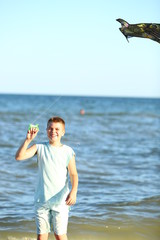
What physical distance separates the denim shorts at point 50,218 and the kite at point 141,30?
1574 millimetres

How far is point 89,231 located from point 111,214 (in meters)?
0.79

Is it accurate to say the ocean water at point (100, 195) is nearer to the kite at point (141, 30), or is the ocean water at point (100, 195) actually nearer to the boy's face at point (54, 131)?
the boy's face at point (54, 131)

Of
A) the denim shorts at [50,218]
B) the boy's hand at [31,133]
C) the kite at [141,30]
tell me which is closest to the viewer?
the kite at [141,30]

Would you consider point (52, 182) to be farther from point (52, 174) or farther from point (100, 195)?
point (100, 195)

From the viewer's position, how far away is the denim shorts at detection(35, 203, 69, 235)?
3920mm

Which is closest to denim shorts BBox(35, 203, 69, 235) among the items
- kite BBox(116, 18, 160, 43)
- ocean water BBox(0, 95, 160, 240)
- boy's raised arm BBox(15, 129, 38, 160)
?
boy's raised arm BBox(15, 129, 38, 160)

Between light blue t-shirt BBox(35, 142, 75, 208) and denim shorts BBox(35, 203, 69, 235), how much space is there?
0.21ft

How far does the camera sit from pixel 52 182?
3922 millimetres

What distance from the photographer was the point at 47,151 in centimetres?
399

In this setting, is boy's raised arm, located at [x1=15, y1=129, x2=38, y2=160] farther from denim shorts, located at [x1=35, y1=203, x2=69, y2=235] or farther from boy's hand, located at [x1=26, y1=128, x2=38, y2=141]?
denim shorts, located at [x1=35, y1=203, x2=69, y2=235]

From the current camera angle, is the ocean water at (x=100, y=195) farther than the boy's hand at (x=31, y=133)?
Yes

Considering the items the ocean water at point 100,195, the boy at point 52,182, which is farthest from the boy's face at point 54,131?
the ocean water at point 100,195

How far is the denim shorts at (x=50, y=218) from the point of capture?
3.92 meters

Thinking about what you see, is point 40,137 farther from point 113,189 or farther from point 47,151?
point 47,151
